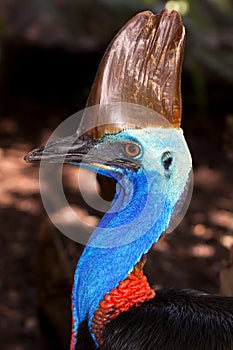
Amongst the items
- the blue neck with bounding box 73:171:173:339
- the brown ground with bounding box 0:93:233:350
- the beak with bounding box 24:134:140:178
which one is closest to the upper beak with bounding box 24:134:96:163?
the beak with bounding box 24:134:140:178

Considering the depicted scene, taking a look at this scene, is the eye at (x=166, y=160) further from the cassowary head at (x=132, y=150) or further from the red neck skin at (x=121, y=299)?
the red neck skin at (x=121, y=299)

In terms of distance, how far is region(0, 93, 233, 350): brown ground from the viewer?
3502mm

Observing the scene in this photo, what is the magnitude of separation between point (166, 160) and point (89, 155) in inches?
8.2

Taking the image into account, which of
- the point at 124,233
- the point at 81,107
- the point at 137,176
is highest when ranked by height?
the point at 81,107

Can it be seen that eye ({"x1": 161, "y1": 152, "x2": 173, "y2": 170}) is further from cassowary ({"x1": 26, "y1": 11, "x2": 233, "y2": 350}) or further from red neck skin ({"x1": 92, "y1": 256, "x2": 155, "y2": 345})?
red neck skin ({"x1": 92, "y1": 256, "x2": 155, "y2": 345})

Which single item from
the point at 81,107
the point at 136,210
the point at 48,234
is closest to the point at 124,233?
the point at 136,210

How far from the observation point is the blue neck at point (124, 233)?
2.04 meters

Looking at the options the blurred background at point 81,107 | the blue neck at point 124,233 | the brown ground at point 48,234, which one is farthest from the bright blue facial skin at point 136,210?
the blurred background at point 81,107

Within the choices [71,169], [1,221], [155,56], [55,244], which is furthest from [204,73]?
[155,56]

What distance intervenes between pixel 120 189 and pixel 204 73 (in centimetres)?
357

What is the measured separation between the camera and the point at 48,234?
3.40 meters

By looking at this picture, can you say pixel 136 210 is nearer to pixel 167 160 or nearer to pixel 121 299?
pixel 167 160

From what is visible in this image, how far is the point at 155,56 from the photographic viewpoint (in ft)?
6.81

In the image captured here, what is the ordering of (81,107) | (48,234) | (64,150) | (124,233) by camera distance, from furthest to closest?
(81,107), (48,234), (124,233), (64,150)
